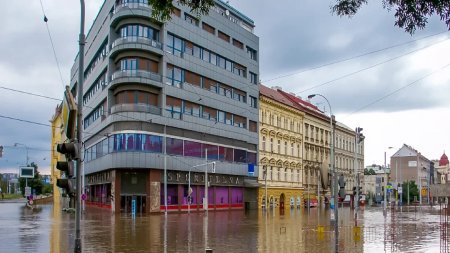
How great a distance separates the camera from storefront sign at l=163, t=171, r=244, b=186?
58.8 meters

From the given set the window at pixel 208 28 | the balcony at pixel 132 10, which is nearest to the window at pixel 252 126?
the window at pixel 208 28

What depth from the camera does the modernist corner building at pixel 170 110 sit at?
55.7 m

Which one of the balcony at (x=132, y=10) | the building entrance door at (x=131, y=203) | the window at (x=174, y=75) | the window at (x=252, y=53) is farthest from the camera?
the window at (x=252, y=53)

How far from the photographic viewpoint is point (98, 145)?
210ft

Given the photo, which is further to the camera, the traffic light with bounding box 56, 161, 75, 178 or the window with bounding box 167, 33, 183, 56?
the window with bounding box 167, 33, 183, 56

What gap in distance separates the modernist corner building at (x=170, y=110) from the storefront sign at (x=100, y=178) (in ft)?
0.44

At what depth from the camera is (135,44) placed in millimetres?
55375

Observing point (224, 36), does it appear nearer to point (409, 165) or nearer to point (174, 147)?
point (174, 147)

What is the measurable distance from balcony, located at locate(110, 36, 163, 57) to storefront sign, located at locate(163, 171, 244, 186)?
43.9 feet

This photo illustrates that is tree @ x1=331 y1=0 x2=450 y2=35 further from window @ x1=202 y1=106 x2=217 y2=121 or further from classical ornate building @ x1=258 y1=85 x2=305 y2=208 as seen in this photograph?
classical ornate building @ x1=258 y1=85 x2=305 y2=208

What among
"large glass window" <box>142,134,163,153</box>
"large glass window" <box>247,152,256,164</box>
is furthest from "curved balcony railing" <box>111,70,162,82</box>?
"large glass window" <box>247,152,256,164</box>

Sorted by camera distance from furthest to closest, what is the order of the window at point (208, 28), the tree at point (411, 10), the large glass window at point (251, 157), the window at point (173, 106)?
the large glass window at point (251, 157)
the window at point (208, 28)
the window at point (173, 106)
the tree at point (411, 10)

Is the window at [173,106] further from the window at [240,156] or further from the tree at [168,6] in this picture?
the tree at [168,6]

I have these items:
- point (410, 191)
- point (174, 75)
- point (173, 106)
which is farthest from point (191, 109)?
point (410, 191)
